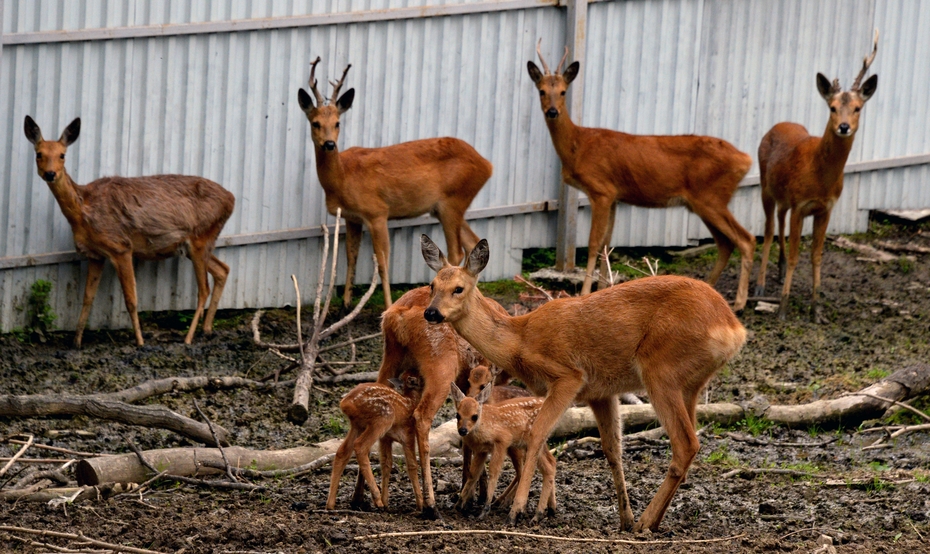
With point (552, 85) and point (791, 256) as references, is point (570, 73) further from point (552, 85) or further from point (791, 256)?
point (791, 256)

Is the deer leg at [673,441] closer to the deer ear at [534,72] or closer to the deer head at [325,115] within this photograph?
the deer head at [325,115]

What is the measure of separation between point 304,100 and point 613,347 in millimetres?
5752

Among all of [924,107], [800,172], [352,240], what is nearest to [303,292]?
[352,240]

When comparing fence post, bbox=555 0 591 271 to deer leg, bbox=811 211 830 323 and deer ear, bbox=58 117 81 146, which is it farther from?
deer ear, bbox=58 117 81 146

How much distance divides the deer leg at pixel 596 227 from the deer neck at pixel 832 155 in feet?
7.03

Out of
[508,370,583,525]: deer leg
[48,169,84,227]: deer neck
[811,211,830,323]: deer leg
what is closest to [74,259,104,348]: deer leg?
[48,169,84,227]: deer neck

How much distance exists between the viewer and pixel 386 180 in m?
12.0

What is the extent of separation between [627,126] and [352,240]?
3.49 m

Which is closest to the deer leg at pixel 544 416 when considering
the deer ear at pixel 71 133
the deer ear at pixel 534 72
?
the deer ear at pixel 71 133

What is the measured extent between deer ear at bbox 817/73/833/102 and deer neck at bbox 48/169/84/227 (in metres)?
7.35

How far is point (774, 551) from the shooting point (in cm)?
602

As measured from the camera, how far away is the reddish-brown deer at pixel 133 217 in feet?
35.0

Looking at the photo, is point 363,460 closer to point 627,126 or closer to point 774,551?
point 774,551

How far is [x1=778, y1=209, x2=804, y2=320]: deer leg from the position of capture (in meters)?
12.4
